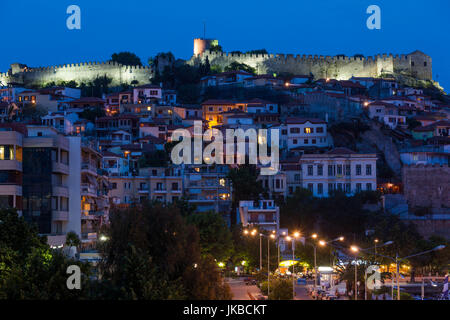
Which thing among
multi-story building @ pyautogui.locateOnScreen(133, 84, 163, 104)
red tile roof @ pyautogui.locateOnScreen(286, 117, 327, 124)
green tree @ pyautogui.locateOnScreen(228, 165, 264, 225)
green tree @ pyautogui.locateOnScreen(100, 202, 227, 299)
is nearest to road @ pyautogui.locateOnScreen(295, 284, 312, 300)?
green tree @ pyautogui.locateOnScreen(100, 202, 227, 299)

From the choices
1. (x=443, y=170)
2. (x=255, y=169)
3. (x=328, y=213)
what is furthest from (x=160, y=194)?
(x=443, y=170)

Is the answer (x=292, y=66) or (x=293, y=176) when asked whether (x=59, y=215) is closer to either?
(x=293, y=176)

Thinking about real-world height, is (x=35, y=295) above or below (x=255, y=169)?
below

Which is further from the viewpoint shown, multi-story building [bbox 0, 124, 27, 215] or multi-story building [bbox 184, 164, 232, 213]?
multi-story building [bbox 184, 164, 232, 213]

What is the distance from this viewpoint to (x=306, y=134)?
249ft

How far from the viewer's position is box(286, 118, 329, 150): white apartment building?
75.9m

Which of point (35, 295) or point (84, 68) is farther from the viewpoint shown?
point (84, 68)

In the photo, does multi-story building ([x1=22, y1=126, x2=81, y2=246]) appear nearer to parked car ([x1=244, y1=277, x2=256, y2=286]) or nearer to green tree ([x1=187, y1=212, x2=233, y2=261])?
green tree ([x1=187, y1=212, x2=233, y2=261])

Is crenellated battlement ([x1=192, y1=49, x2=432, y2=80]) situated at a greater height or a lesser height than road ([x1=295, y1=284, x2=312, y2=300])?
greater

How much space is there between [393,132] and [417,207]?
14.1 meters

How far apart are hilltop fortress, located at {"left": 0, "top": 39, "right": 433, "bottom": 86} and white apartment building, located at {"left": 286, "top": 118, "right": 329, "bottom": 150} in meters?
32.0
